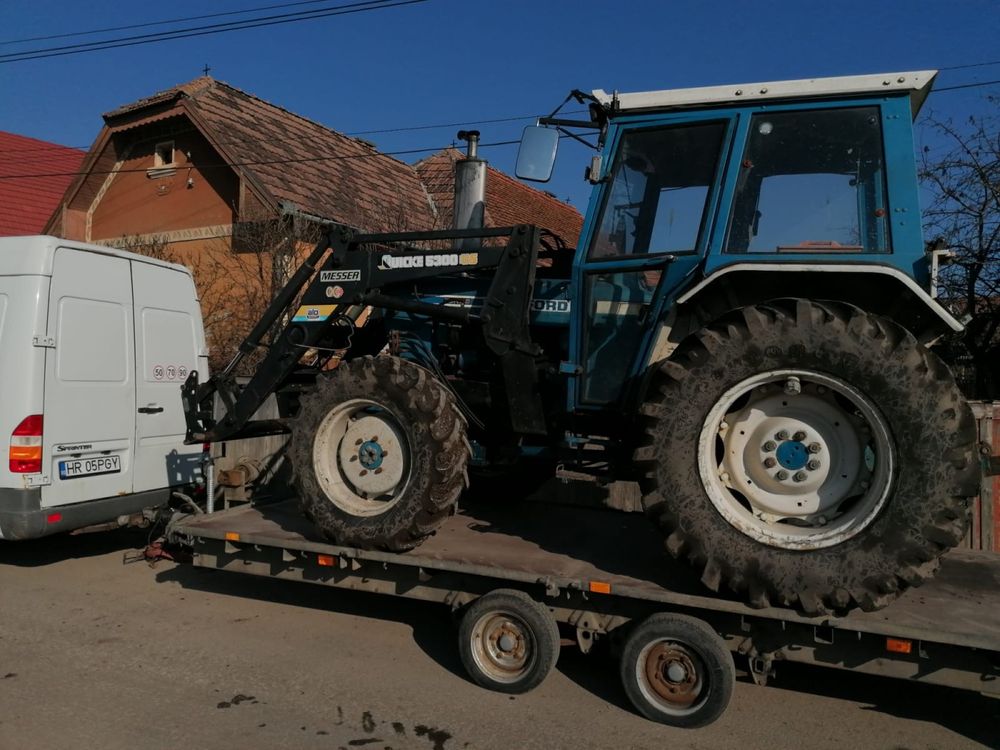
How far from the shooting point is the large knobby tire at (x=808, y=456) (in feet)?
10.8

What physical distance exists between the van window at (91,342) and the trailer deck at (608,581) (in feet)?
5.00

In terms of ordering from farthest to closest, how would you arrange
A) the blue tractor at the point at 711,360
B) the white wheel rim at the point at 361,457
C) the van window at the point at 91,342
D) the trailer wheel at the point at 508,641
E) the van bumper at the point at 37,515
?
the van window at the point at 91,342
the van bumper at the point at 37,515
the white wheel rim at the point at 361,457
the trailer wheel at the point at 508,641
the blue tractor at the point at 711,360

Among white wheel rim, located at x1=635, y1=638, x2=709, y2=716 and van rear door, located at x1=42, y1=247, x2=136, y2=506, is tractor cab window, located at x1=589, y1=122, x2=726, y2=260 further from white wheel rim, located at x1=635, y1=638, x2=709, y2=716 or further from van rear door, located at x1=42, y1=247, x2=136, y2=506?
van rear door, located at x1=42, y1=247, x2=136, y2=506

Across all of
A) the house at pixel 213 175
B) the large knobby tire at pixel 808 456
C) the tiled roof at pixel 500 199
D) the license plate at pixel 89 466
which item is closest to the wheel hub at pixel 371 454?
the large knobby tire at pixel 808 456

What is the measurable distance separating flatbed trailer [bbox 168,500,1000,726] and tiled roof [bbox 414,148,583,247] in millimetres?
12220

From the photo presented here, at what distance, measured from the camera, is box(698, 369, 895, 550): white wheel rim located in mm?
3506

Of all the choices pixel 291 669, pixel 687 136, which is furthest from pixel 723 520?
A: pixel 291 669

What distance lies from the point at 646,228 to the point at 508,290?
942 mm

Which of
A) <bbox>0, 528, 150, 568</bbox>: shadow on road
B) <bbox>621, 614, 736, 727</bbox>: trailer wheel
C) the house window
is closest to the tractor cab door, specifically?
<bbox>621, 614, 736, 727</bbox>: trailer wheel

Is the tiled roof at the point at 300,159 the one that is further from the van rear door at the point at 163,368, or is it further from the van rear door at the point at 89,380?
the van rear door at the point at 89,380

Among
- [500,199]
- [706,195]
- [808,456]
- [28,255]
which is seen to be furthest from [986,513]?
[500,199]

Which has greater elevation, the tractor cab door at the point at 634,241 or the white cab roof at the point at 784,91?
the white cab roof at the point at 784,91

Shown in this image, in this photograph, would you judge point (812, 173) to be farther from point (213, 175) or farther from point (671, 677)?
point (213, 175)

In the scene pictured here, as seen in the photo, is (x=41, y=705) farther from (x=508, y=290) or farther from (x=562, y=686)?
(x=508, y=290)
